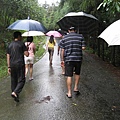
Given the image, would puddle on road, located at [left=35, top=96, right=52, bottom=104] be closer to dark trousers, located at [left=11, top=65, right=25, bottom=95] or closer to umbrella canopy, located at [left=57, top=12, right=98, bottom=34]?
dark trousers, located at [left=11, top=65, right=25, bottom=95]

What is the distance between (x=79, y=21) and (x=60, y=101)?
580 centimetres

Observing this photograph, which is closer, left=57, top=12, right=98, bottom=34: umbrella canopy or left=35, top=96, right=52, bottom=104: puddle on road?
left=35, top=96, right=52, bottom=104: puddle on road

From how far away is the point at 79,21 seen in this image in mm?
11164

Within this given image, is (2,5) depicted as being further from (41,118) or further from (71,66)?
(41,118)

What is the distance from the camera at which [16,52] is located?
6.02 meters

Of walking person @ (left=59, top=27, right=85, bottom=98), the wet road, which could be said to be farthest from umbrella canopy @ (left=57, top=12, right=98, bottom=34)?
walking person @ (left=59, top=27, right=85, bottom=98)

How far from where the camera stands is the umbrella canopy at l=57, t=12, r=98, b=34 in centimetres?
1038

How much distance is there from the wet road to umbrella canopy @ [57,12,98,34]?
290cm

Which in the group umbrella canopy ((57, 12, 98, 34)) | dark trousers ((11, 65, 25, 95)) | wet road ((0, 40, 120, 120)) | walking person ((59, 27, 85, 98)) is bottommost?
wet road ((0, 40, 120, 120))

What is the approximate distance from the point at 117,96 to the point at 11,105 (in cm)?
321

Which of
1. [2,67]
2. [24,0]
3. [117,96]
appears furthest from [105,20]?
[117,96]

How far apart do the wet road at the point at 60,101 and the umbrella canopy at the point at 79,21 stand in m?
2.90

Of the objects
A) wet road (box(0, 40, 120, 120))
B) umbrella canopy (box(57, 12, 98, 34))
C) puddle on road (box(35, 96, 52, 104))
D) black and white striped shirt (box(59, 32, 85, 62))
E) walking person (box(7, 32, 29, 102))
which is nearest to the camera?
wet road (box(0, 40, 120, 120))

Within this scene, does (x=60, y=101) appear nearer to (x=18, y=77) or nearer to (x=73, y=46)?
(x=18, y=77)
